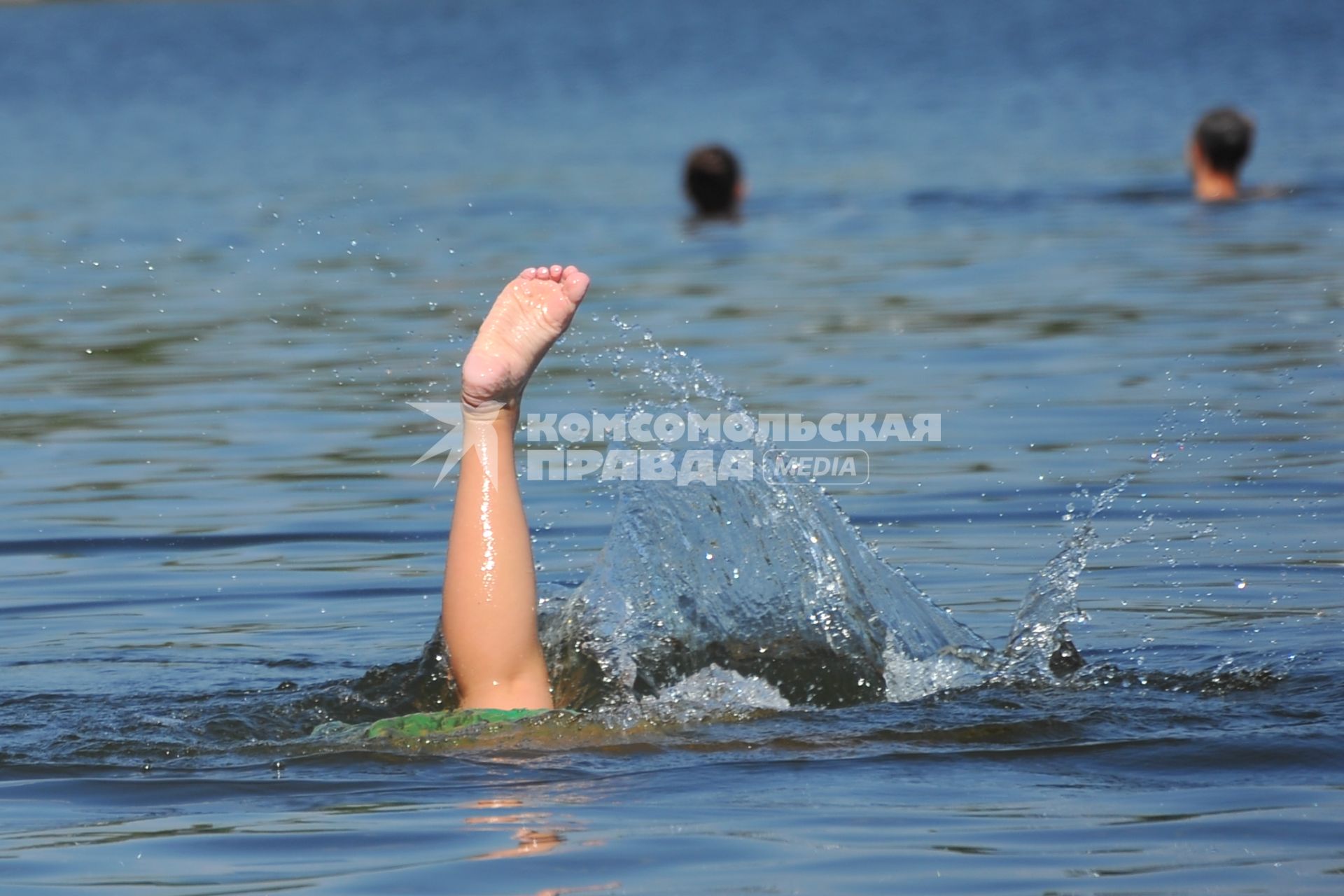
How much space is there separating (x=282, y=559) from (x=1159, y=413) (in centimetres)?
392

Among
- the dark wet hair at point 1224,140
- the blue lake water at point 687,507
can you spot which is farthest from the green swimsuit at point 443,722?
the dark wet hair at point 1224,140

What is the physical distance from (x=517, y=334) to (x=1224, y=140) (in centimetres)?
1185

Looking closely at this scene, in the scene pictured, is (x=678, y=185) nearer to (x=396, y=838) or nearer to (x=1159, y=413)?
(x=1159, y=413)

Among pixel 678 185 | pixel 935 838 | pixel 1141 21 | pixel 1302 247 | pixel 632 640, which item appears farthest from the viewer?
pixel 1141 21

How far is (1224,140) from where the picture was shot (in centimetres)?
1596

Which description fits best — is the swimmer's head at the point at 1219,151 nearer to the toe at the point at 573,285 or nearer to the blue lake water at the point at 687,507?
the blue lake water at the point at 687,507

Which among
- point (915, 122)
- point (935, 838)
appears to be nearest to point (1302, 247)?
point (935, 838)

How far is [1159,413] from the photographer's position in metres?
8.86

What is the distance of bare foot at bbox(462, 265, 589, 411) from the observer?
522cm

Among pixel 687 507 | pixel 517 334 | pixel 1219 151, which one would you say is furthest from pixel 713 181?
pixel 517 334

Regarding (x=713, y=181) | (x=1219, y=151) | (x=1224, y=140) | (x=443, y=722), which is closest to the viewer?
(x=443, y=722)
